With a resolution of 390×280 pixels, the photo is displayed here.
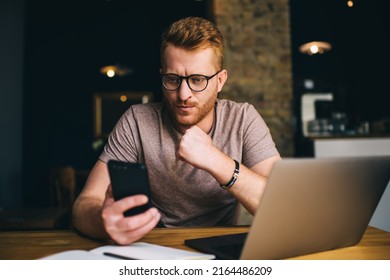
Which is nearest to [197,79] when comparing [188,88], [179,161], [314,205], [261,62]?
[188,88]

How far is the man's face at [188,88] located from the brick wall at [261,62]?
7.29 feet

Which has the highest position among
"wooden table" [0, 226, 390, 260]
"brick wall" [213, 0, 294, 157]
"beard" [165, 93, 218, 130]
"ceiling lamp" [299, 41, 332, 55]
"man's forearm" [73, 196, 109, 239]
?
"ceiling lamp" [299, 41, 332, 55]

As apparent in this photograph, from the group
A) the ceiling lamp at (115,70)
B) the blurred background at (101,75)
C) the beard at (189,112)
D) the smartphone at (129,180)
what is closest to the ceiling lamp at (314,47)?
the blurred background at (101,75)

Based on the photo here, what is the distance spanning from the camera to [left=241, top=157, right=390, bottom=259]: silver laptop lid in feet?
2.51

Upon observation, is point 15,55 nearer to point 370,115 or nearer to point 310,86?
point 310,86

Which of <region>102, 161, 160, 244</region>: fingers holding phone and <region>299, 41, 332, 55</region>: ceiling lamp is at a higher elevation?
<region>299, 41, 332, 55</region>: ceiling lamp

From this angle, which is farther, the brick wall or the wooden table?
the brick wall

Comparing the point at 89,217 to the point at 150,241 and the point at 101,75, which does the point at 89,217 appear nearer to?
the point at 150,241

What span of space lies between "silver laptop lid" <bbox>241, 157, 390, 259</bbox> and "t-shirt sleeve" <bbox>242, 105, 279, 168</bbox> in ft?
1.87

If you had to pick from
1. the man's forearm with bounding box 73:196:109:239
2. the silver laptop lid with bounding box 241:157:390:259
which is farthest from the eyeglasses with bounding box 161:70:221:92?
the silver laptop lid with bounding box 241:157:390:259

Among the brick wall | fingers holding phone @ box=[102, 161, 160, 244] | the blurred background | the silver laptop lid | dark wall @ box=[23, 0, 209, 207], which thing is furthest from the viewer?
dark wall @ box=[23, 0, 209, 207]

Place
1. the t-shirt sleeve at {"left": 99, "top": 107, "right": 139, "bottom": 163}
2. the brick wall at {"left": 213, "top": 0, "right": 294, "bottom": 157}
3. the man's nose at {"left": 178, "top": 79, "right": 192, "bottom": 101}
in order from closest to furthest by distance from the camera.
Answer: the man's nose at {"left": 178, "top": 79, "right": 192, "bottom": 101} < the t-shirt sleeve at {"left": 99, "top": 107, "right": 139, "bottom": 163} < the brick wall at {"left": 213, "top": 0, "right": 294, "bottom": 157}

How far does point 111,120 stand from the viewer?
6.14 meters

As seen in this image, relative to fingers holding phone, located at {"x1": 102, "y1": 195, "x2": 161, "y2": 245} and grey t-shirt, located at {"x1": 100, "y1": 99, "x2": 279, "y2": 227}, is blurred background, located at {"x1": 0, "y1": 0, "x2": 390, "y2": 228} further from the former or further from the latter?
fingers holding phone, located at {"x1": 102, "y1": 195, "x2": 161, "y2": 245}
